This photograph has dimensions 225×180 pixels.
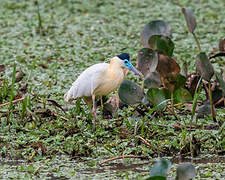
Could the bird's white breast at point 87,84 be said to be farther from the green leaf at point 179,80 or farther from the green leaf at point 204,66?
the green leaf at point 204,66

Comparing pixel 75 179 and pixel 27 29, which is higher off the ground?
pixel 27 29

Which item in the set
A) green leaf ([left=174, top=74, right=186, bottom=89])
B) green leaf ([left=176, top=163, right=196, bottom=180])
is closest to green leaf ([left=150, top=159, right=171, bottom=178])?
green leaf ([left=176, top=163, right=196, bottom=180])

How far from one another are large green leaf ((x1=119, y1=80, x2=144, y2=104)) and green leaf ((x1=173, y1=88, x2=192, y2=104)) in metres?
0.41

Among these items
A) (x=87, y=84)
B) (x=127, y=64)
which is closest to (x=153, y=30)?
(x=127, y=64)

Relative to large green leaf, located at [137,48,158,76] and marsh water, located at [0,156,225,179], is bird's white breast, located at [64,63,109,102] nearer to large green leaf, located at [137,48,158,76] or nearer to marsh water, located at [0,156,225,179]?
large green leaf, located at [137,48,158,76]

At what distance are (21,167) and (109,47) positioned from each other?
14.5 ft

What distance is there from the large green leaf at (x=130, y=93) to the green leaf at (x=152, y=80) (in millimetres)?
180

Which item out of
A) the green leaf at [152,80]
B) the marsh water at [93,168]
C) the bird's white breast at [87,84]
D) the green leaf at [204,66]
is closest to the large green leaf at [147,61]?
the green leaf at [152,80]

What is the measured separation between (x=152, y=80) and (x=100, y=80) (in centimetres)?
55

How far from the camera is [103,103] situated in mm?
7035

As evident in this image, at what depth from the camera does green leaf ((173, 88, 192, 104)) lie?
6652mm

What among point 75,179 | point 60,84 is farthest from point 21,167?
point 60,84

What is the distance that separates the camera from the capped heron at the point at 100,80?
673 centimetres

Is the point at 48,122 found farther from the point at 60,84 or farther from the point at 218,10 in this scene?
the point at 218,10
